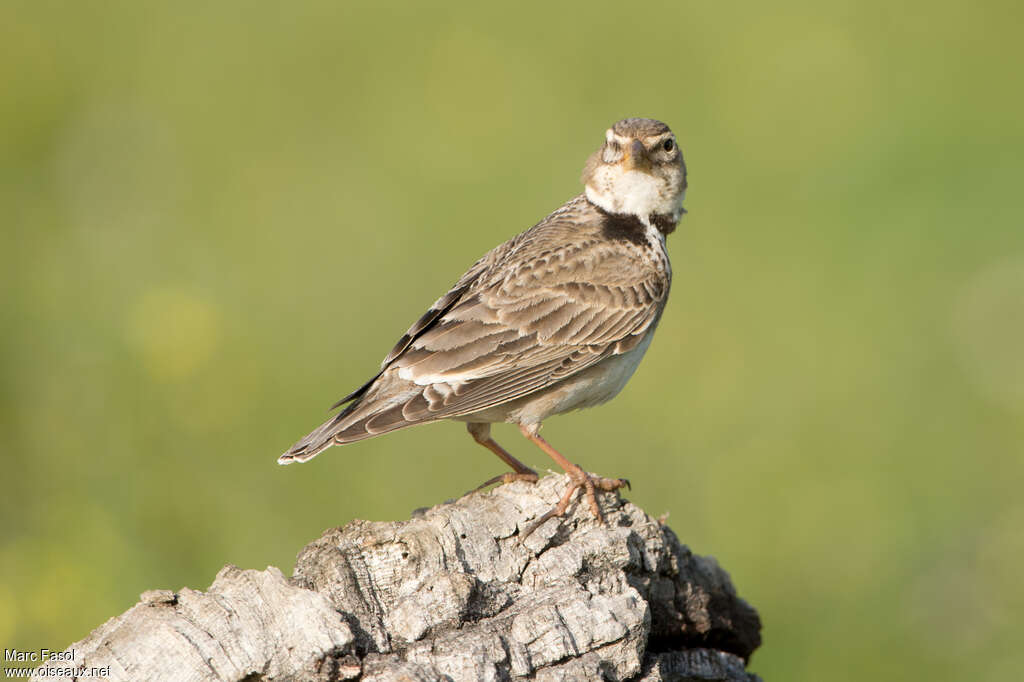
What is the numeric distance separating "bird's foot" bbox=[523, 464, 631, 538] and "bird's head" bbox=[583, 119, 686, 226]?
2.02 m

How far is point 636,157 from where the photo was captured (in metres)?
8.38

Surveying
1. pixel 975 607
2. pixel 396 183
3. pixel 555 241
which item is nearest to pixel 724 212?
pixel 396 183

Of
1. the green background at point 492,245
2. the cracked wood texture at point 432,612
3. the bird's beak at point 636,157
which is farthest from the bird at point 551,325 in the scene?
the green background at point 492,245

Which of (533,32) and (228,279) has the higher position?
(533,32)

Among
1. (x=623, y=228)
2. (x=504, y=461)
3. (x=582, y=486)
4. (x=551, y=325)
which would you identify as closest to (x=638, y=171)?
(x=623, y=228)

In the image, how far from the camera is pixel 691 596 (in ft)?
22.5

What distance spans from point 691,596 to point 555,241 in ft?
8.01

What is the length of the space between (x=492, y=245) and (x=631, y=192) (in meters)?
5.55

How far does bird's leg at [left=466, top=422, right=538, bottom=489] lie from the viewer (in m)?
7.39

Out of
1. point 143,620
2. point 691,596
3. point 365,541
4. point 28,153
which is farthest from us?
point 28,153

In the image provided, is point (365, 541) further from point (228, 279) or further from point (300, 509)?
point (228, 279)

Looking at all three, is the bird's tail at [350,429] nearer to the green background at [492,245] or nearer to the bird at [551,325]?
the bird at [551,325]

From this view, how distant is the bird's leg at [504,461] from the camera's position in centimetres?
739

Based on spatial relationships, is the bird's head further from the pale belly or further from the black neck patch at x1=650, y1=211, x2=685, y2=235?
the pale belly
